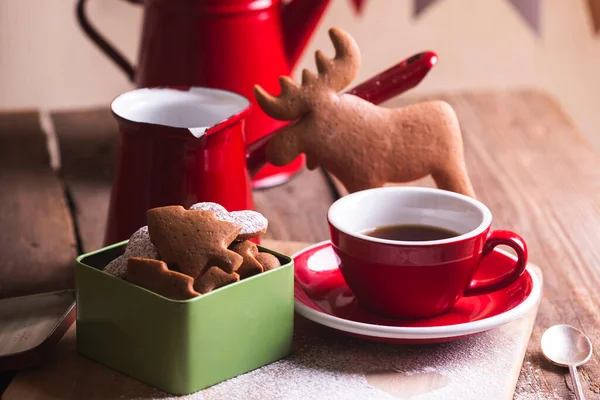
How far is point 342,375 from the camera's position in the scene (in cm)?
67

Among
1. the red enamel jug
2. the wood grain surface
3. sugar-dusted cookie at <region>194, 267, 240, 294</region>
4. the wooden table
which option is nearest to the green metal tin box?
sugar-dusted cookie at <region>194, 267, 240, 294</region>

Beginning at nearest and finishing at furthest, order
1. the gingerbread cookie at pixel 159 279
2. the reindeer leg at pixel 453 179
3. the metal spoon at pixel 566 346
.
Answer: the gingerbread cookie at pixel 159 279 → the metal spoon at pixel 566 346 → the reindeer leg at pixel 453 179

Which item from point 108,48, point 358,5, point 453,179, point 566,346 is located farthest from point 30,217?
point 358,5

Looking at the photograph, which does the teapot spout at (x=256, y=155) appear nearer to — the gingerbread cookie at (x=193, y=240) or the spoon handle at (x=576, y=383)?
the gingerbread cookie at (x=193, y=240)

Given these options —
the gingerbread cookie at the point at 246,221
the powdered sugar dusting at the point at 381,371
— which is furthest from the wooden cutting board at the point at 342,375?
the gingerbread cookie at the point at 246,221

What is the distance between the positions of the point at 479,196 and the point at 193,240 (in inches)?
22.7

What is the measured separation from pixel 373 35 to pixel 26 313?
1319mm

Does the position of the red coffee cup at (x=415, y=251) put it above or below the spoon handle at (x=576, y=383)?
above

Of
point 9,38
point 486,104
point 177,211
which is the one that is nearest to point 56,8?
point 9,38

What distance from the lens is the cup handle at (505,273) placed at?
2.43 ft

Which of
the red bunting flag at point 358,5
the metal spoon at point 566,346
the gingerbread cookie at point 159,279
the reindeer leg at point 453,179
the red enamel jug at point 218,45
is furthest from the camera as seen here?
the red bunting flag at point 358,5

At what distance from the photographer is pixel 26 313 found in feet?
2.50

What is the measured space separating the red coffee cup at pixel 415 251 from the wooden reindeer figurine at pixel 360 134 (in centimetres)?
4

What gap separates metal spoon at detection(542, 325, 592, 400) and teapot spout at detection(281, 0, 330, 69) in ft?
1.73
